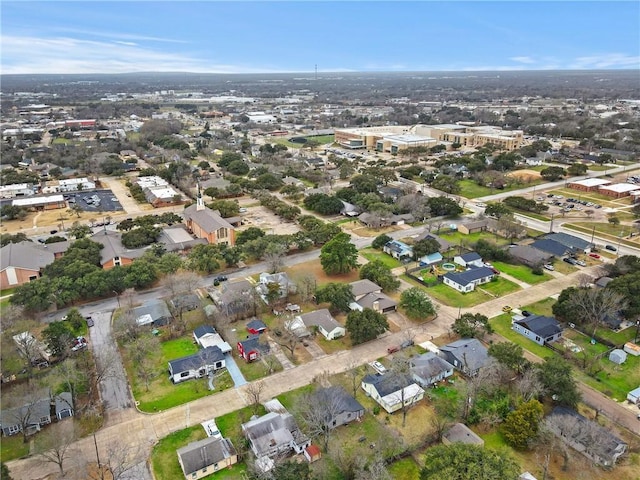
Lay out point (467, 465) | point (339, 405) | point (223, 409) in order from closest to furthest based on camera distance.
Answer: point (467, 465), point (339, 405), point (223, 409)

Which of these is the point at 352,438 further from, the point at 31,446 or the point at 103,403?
the point at 31,446

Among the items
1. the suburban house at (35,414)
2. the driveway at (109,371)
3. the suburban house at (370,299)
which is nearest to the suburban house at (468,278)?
the suburban house at (370,299)

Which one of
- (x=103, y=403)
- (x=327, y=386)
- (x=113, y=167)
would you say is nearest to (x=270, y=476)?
(x=327, y=386)

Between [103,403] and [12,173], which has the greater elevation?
[12,173]

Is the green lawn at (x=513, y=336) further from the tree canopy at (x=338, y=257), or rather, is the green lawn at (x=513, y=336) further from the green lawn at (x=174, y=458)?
the green lawn at (x=174, y=458)

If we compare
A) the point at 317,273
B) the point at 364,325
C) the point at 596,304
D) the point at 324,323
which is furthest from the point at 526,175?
the point at 324,323

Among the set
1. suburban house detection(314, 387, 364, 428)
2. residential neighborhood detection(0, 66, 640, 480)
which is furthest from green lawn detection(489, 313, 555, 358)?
suburban house detection(314, 387, 364, 428)

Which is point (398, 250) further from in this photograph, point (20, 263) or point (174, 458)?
point (20, 263)
